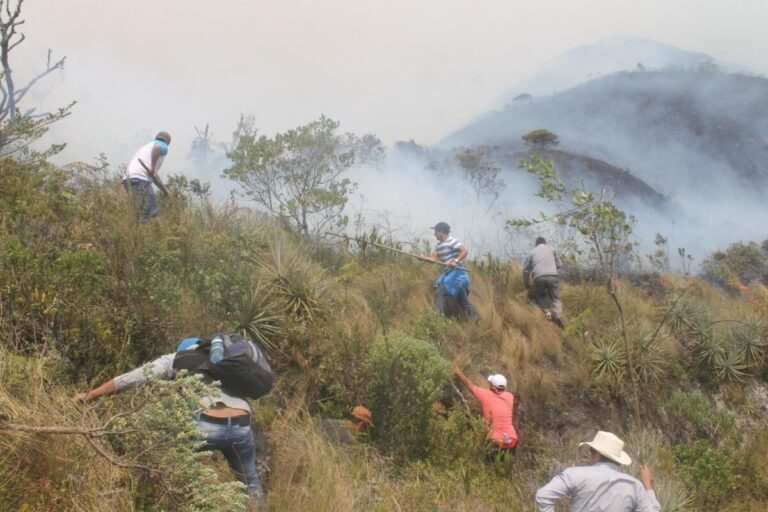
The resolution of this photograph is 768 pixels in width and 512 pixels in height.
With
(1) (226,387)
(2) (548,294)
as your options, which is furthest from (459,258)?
(1) (226,387)

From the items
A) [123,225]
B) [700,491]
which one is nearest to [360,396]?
[123,225]

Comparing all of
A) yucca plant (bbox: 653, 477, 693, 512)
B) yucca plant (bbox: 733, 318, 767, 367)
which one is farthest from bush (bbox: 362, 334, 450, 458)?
yucca plant (bbox: 733, 318, 767, 367)

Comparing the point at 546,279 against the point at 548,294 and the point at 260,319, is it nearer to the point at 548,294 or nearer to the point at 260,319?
the point at 548,294

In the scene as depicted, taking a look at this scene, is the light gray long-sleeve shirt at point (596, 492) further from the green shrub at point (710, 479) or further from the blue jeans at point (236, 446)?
the green shrub at point (710, 479)

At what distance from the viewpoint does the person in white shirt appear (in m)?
7.96

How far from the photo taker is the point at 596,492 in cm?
446

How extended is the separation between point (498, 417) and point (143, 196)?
488 centimetres

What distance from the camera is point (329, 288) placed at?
8195mm

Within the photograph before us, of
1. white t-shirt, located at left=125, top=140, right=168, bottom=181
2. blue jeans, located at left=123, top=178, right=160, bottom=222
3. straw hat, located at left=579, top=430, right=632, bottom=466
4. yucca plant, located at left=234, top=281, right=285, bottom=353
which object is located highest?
white t-shirt, located at left=125, top=140, right=168, bottom=181

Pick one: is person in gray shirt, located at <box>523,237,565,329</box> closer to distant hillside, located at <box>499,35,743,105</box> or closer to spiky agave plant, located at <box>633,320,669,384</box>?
spiky agave plant, located at <box>633,320,669,384</box>

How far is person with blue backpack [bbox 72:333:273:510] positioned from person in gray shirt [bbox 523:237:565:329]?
595 centimetres

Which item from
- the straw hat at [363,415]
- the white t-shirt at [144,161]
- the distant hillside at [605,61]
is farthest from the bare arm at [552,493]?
the distant hillside at [605,61]

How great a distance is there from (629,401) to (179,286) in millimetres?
6048

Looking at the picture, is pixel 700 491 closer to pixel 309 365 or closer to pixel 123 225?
pixel 309 365
